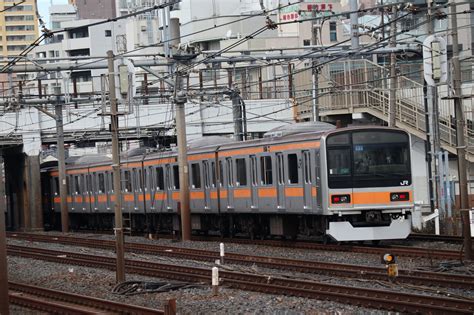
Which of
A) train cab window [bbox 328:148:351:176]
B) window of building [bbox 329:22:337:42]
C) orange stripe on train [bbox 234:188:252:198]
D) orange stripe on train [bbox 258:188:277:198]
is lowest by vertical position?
orange stripe on train [bbox 234:188:252:198]

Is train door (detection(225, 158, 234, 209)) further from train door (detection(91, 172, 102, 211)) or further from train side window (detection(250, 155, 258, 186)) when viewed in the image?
train door (detection(91, 172, 102, 211))

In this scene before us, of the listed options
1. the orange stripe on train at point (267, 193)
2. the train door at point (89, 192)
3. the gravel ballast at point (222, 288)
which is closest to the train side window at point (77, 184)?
the train door at point (89, 192)

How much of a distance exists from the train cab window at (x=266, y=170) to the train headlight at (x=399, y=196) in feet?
13.6

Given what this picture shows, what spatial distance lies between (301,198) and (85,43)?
68.4 metres

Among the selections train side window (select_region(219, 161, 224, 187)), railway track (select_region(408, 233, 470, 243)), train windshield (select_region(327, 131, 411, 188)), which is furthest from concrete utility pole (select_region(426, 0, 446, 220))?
train side window (select_region(219, 161, 224, 187))

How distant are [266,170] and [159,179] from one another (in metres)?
8.71

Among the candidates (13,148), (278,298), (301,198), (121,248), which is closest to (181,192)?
(301,198)

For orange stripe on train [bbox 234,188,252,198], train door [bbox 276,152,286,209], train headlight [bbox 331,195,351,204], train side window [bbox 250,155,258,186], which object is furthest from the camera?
orange stripe on train [bbox 234,188,252,198]

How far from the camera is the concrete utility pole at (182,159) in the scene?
2981 cm

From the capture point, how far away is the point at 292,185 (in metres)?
26.0

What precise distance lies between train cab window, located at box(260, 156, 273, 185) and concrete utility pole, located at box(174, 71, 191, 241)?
3.37 m

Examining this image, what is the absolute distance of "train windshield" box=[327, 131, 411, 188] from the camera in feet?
78.9

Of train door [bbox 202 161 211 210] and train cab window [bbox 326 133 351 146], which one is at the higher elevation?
train cab window [bbox 326 133 351 146]

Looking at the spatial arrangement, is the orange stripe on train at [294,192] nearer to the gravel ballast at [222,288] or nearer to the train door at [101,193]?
the gravel ballast at [222,288]
